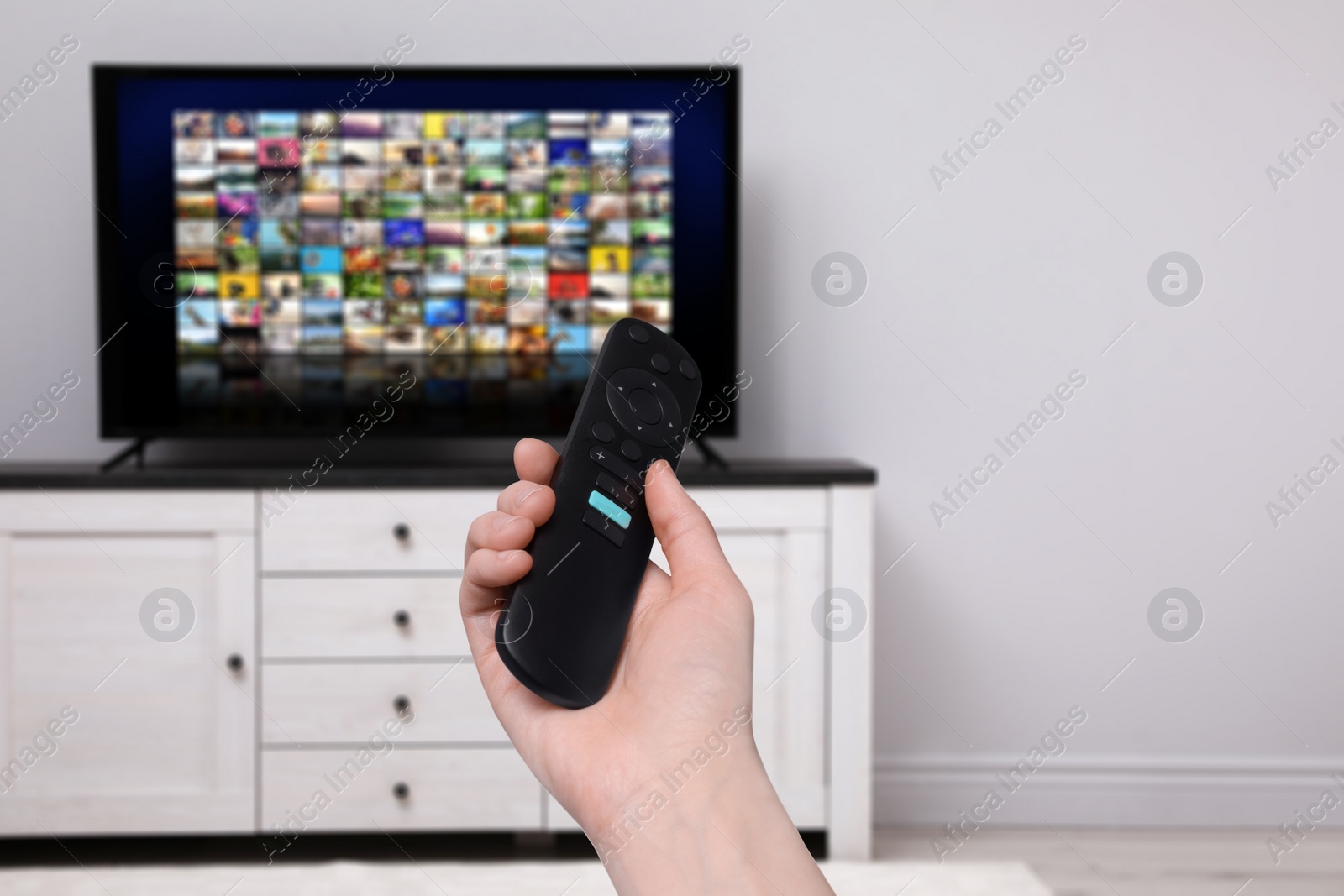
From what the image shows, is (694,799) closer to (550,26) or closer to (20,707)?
(20,707)

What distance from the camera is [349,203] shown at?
1718 millimetres

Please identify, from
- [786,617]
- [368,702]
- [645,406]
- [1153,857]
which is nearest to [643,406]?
[645,406]

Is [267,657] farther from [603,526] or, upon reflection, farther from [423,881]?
[603,526]

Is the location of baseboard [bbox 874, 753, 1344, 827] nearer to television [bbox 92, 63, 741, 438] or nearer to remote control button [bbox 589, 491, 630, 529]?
television [bbox 92, 63, 741, 438]

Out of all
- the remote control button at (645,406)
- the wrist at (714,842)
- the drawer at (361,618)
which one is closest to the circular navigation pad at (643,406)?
the remote control button at (645,406)

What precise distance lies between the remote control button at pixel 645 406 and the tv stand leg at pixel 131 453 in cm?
128

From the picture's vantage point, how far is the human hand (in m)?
0.51

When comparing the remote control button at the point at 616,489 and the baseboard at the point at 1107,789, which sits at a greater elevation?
the remote control button at the point at 616,489

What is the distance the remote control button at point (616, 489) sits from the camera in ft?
2.14

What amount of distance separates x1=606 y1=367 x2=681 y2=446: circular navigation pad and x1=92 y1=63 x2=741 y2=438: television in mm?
1046

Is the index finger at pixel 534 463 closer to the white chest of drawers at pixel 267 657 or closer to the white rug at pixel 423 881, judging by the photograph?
the white rug at pixel 423 881

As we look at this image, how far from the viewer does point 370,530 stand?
1.56 m

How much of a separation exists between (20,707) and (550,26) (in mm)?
1527

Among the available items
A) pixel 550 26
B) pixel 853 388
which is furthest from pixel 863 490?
pixel 550 26
